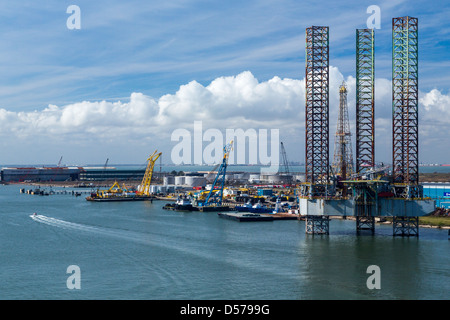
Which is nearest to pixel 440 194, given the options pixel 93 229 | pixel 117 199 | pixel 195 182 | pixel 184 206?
pixel 184 206

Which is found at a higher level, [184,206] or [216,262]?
[184,206]

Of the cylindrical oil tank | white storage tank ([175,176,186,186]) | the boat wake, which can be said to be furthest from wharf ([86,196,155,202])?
white storage tank ([175,176,186,186])

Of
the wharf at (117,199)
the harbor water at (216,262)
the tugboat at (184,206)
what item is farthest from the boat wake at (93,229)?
the wharf at (117,199)

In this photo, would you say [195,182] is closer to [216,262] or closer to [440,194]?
[440,194]

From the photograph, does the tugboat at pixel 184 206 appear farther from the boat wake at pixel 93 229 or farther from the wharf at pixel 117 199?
the wharf at pixel 117 199

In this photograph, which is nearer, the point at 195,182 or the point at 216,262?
the point at 216,262

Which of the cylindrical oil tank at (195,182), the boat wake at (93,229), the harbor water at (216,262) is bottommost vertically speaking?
the harbor water at (216,262)

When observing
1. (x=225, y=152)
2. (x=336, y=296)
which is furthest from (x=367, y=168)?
(x=225, y=152)

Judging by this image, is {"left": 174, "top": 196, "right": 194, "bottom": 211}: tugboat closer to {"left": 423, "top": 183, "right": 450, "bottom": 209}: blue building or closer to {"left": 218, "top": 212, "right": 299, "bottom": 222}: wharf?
{"left": 218, "top": 212, "right": 299, "bottom": 222}: wharf
